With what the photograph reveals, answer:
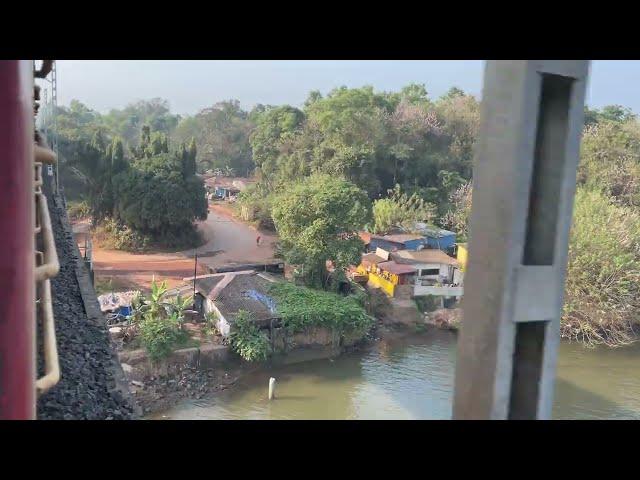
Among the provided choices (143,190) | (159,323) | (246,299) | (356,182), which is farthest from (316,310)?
(356,182)

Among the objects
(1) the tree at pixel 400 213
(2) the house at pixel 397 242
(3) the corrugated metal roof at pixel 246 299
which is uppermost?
(1) the tree at pixel 400 213

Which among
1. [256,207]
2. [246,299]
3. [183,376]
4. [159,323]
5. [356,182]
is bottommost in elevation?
[183,376]

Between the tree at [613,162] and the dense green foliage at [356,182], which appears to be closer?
the dense green foliage at [356,182]

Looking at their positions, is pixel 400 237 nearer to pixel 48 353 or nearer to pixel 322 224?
pixel 322 224

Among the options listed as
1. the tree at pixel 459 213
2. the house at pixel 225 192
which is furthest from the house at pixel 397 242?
the house at pixel 225 192

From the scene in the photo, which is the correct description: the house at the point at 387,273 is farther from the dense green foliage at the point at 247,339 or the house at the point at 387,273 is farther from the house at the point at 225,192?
the house at the point at 225,192
